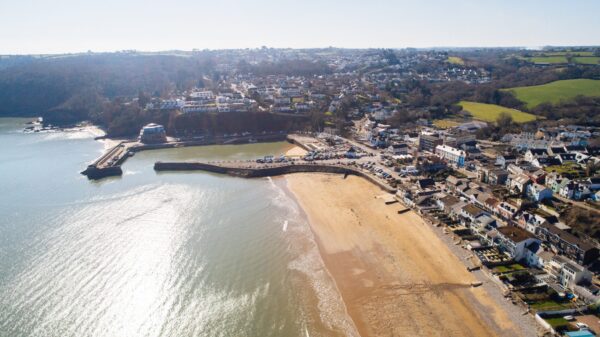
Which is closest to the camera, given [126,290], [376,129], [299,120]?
[126,290]

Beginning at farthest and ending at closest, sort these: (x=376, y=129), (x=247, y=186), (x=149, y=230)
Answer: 1. (x=376, y=129)
2. (x=247, y=186)
3. (x=149, y=230)

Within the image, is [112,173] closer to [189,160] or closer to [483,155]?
→ [189,160]

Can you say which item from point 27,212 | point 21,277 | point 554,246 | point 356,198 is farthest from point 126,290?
point 554,246

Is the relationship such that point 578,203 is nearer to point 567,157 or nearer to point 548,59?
point 567,157

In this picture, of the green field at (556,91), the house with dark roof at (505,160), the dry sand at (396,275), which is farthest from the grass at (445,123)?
the dry sand at (396,275)

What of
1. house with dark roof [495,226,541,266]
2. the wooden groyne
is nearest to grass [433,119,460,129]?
the wooden groyne

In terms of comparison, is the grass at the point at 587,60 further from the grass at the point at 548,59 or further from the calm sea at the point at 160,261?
the calm sea at the point at 160,261

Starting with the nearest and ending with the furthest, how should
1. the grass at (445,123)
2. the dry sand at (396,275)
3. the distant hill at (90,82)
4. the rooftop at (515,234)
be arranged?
the dry sand at (396,275), the rooftop at (515,234), the grass at (445,123), the distant hill at (90,82)

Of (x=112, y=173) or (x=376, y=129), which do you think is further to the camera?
(x=376, y=129)
